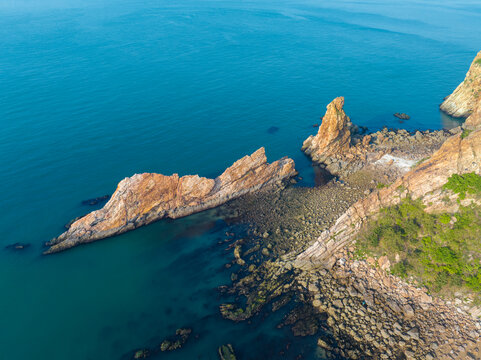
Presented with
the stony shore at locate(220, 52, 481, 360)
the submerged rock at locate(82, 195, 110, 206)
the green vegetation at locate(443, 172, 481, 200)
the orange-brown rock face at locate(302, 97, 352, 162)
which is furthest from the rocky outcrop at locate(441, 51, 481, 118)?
the submerged rock at locate(82, 195, 110, 206)

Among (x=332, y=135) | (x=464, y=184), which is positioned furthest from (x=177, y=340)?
(x=332, y=135)

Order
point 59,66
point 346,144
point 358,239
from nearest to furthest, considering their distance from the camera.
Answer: point 358,239 < point 346,144 < point 59,66

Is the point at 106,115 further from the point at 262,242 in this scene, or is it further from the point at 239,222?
the point at 262,242

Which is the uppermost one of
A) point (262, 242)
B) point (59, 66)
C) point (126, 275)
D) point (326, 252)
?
point (59, 66)

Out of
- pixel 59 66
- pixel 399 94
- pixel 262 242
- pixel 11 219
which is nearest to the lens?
pixel 262 242

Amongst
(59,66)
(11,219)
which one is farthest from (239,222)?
(59,66)

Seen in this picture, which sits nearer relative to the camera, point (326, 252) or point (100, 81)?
point (326, 252)

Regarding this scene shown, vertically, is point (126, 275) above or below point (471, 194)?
below

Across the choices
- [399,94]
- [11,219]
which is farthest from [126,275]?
[399,94]
